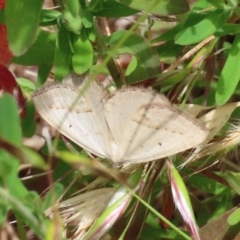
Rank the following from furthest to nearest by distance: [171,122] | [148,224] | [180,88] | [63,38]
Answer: [148,224], [180,88], [63,38], [171,122]

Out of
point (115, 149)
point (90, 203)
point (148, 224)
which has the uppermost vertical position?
point (115, 149)

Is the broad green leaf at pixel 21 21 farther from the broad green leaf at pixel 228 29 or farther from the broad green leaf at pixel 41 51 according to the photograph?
the broad green leaf at pixel 228 29

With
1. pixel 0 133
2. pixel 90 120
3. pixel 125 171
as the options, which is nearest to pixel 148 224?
pixel 125 171

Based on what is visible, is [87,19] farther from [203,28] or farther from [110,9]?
[203,28]

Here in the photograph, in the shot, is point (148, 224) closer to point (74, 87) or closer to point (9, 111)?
point (74, 87)

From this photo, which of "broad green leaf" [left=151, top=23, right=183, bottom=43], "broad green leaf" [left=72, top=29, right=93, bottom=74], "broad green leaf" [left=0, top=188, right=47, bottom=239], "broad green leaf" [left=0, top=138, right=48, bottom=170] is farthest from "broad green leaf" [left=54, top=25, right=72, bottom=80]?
"broad green leaf" [left=0, top=138, right=48, bottom=170]

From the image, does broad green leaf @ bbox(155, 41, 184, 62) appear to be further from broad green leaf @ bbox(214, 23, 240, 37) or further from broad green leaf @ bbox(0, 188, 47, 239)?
broad green leaf @ bbox(0, 188, 47, 239)
